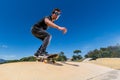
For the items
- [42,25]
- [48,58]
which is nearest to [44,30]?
[42,25]

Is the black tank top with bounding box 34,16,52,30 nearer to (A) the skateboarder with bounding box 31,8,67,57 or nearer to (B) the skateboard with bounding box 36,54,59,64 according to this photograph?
(A) the skateboarder with bounding box 31,8,67,57

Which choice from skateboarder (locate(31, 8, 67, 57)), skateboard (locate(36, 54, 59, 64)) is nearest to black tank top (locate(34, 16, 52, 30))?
skateboarder (locate(31, 8, 67, 57))

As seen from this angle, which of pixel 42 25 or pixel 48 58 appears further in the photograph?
pixel 48 58

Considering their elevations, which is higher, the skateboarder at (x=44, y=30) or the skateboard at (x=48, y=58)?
the skateboarder at (x=44, y=30)

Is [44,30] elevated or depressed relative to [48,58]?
elevated

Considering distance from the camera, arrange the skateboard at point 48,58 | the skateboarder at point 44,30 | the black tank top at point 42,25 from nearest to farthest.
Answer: the skateboarder at point 44,30, the black tank top at point 42,25, the skateboard at point 48,58

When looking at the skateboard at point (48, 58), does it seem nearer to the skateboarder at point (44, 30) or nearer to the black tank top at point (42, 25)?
the skateboarder at point (44, 30)

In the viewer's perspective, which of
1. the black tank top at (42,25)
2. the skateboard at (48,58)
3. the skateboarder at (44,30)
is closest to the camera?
the skateboarder at (44,30)

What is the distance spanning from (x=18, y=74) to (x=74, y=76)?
94.9 inches

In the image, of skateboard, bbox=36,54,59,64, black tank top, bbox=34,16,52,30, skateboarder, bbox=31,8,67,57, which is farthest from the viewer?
skateboard, bbox=36,54,59,64

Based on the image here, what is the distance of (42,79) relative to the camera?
21.8 ft

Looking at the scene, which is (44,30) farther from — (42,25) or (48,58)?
(48,58)

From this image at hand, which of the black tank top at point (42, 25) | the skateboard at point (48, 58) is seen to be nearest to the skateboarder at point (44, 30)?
the black tank top at point (42, 25)

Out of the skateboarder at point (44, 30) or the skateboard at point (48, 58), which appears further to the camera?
the skateboard at point (48, 58)
